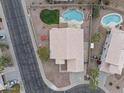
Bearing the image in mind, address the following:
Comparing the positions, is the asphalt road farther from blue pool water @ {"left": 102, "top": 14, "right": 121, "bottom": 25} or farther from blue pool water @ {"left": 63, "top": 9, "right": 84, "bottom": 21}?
blue pool water @ {"left": 102, "top": 14, "right": 121, "bottom": 25}

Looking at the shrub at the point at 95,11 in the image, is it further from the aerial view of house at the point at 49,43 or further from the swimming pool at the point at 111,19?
the swimming pool at the point at 111,19

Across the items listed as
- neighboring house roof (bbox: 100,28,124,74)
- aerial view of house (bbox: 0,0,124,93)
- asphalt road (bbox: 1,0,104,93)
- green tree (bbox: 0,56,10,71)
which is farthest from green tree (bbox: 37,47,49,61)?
neighboring house roof (bbox: 100,28,124,74)

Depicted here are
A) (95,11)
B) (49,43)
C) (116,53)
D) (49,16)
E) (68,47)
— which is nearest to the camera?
(116,53)

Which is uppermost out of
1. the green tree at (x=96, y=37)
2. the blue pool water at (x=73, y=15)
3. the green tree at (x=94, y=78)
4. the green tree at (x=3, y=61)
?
the blue pool water at (x=73, y=15)

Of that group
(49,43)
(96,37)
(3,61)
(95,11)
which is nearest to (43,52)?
(49,43)

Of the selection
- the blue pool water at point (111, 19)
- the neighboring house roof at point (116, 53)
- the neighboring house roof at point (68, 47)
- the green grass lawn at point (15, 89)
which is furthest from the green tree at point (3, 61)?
the blue pool water at point (111, 19)

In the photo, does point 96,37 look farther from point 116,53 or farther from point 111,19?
point 116,53

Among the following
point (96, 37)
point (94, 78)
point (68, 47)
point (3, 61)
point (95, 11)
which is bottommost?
point (94, 78)

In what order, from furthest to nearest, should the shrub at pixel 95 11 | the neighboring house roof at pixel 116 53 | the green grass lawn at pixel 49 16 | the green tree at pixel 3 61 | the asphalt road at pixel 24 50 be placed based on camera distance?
the asphalt road at pixel 24 50 → the green grass lawn at pixel 49 16 → the green tree at pixel 3 61 → the shrub at pixel 95 11 → the neighboring house roof at pixel 116 53
